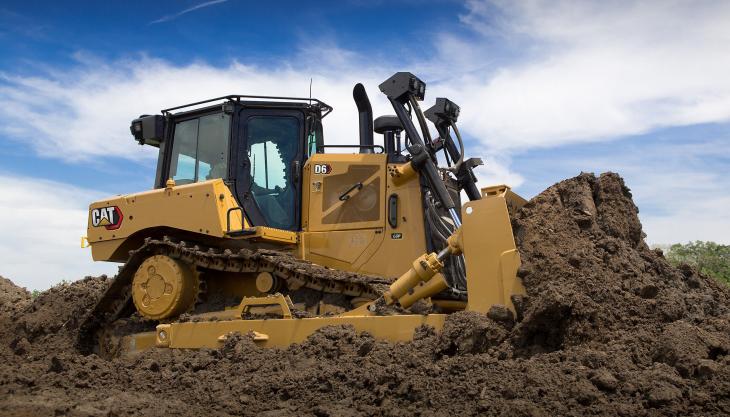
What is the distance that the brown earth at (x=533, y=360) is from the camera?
15.0 feet

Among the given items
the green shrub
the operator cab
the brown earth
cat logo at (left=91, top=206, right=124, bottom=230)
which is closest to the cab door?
the operator cab

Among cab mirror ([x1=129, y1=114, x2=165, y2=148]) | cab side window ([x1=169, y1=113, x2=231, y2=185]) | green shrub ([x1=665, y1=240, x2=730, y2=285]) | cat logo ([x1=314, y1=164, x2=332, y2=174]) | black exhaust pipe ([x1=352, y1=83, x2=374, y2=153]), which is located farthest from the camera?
green shrub ([x1=665, y1=240, x2=730, y2=285])

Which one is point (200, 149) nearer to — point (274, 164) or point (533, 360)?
point (274, 164)

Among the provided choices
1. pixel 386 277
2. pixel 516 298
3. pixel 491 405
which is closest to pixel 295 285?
pixel 386 277

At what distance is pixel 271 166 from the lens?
319 inches

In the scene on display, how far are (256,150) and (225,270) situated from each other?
1401mm

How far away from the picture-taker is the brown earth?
4570 millimetres

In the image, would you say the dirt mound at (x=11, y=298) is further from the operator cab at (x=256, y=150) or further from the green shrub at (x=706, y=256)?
the green shrub at (x=706, y=256)

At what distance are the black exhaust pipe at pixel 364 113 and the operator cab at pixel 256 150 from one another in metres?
0.39

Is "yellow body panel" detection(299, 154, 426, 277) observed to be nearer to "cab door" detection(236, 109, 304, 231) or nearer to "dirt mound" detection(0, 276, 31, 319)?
"cab door" detection(236, 109, 304, 231)

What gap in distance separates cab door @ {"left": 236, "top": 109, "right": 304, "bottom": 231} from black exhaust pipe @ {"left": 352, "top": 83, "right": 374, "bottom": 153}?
2.76ft

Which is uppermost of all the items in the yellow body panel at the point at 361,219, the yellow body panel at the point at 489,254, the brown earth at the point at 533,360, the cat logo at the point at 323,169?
the cat logo at the point at 323,169

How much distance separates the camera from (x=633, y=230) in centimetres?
617

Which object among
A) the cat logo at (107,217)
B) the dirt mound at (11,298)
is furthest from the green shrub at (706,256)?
the dirt mound at (11,298)
